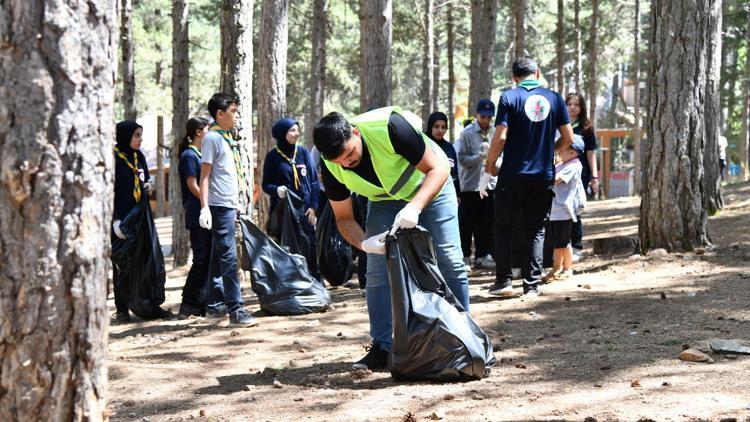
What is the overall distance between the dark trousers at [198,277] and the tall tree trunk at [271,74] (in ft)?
13.1

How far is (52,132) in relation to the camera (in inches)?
120

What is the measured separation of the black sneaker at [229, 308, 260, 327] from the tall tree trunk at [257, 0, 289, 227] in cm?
488

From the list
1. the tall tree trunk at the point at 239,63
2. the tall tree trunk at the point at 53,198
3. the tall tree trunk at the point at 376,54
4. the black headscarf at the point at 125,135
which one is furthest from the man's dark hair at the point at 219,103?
the tall tree trunk at the point at 53,198

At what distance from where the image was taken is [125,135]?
844 cm

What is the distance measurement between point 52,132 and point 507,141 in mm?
5322

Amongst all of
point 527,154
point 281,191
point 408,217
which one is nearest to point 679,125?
point 527,154

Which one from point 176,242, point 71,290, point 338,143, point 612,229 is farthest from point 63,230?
point 612,229

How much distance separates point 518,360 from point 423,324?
102 centimetres

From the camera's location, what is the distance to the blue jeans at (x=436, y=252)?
18.0 ft

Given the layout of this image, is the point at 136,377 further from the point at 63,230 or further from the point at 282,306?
the point at 63,230

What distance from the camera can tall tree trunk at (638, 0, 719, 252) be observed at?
30.5ft

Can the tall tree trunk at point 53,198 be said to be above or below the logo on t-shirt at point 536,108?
below

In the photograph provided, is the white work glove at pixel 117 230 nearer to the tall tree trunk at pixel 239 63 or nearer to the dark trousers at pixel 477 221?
the tall tree trunk at pixel 239 63

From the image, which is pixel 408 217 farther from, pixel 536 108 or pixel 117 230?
pixel 117 230
